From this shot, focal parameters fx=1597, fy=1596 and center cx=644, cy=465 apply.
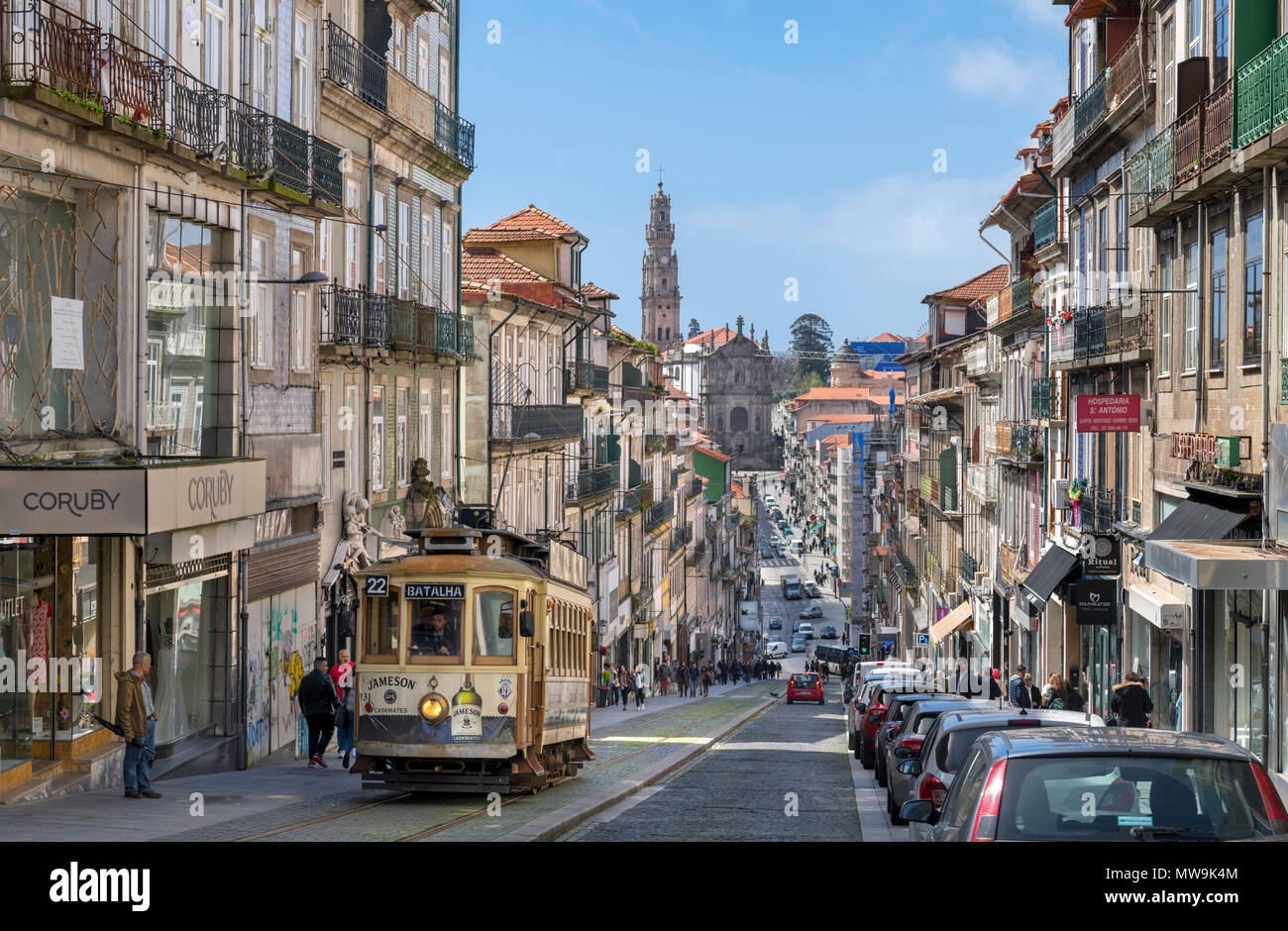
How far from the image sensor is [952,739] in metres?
14.3

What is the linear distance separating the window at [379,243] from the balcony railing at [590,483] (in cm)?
1948

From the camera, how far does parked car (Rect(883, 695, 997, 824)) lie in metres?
17.1

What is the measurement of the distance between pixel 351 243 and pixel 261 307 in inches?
213

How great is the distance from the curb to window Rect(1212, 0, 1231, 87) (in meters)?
12.5

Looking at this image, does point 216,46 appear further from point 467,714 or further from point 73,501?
point 467,714

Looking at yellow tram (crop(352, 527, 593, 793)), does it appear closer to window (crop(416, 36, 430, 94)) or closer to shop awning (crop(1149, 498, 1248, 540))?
shop awning (crop(1149, 498, 1248, 540))

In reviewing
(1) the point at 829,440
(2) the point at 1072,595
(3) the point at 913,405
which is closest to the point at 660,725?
(2) the point at 1072,595

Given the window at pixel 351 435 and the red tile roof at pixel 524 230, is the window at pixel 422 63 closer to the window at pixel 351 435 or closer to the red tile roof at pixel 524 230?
the window at pixel 351 435

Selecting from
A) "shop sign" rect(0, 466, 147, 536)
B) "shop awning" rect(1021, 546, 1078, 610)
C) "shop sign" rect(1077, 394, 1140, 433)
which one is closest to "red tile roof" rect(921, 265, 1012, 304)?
"shop awning" rect(1021, 546, 1078, 610)

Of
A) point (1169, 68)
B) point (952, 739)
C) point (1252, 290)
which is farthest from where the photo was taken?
point (1169, 68)

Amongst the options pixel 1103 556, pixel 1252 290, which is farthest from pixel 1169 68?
pixel 1103 556

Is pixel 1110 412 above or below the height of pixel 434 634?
above

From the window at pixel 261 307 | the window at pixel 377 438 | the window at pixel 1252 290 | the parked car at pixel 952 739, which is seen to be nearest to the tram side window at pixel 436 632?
the parked car at pixel 952 739
